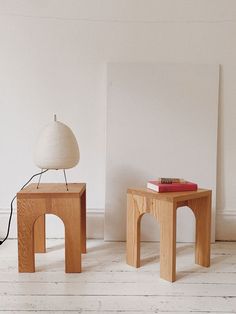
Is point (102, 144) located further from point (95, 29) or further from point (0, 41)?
point (0, 41)

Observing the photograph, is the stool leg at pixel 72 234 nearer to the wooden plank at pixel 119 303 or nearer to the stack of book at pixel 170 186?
the wooden plank at pixel 119 303

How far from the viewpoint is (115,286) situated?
129 centimetres

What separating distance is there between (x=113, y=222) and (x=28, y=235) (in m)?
0.61

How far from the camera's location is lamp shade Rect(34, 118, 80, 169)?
1479mm

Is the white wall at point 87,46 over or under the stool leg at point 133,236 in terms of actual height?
over

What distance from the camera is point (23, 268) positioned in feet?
4.71

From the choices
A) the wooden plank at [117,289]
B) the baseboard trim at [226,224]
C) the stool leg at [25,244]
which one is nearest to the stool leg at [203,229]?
the wooden plank at [117,289]

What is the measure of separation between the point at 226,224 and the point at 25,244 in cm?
118

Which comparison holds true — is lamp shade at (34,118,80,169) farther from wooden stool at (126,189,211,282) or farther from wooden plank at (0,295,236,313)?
wooden plank at (0,295,236,313)

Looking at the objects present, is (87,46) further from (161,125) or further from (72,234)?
(72,234)

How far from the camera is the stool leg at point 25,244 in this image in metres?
1.42

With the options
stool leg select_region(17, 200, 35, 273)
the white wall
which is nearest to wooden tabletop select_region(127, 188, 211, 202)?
stool leg select_region(17, 200, 35, 273)

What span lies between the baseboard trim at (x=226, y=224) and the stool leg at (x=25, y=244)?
3.62ft

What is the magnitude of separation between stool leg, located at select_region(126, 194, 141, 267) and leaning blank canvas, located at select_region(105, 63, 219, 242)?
1.21ft
